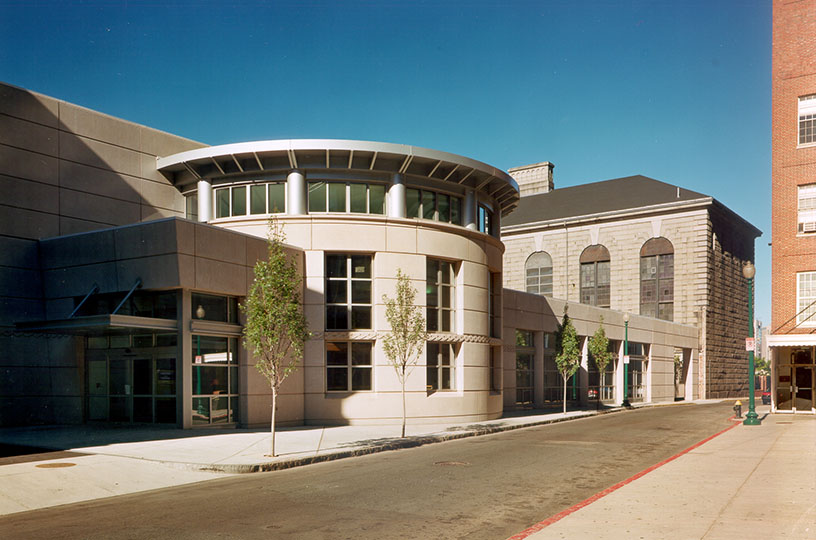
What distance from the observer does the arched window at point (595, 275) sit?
63156mm

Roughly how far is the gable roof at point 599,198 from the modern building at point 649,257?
0.11 metres

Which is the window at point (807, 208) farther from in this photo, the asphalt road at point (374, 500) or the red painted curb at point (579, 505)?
the red painted curb at point (579, 505)

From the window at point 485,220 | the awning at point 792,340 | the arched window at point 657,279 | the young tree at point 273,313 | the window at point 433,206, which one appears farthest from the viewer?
the arched window at point 657,279

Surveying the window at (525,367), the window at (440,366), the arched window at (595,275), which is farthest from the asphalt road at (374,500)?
the arched window at (595,275)

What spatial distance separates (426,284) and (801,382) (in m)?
19.6

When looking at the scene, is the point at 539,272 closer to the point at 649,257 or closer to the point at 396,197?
the point at 649,257

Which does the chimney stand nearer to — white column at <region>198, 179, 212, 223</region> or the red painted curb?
white column at <region>198, 179, 212, 223</region>

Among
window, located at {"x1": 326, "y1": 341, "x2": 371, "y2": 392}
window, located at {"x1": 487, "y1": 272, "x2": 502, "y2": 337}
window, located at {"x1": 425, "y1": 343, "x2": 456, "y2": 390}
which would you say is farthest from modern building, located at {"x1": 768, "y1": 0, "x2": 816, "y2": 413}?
window, located at {"x1": 326, "y1": 341, "x2": 371, "y2": 392}

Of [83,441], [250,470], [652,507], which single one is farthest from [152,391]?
[652,507]

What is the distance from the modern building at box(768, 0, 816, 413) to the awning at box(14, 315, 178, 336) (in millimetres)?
25559

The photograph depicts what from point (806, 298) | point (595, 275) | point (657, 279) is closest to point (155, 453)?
point (806, 298)

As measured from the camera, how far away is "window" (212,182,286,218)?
85.0ft

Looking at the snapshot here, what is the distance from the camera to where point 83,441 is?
1819 cm

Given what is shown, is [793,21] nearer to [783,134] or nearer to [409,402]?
[783,134]
